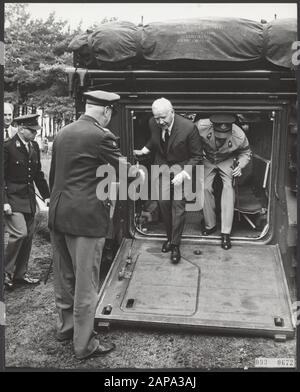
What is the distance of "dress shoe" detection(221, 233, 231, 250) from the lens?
18.1ft

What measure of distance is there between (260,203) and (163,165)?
1.77 metres

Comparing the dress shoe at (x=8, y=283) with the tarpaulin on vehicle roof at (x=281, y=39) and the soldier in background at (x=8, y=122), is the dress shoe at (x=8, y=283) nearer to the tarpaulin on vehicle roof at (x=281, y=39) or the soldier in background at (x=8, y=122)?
the soldier in background at (x=8, y=122)

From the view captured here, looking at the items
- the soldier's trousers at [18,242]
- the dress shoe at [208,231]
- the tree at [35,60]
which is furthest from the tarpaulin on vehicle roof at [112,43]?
the dress shoe at [208,231]

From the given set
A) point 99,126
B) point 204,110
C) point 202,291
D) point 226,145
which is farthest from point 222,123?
point 99,126

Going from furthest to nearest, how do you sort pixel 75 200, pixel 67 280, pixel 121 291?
pixel 121 291 → pixel 67 280 → pixel 75 200

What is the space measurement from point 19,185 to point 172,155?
5.67 feet

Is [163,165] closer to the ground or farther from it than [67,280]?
farther from it

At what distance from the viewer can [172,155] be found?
5.36 metres

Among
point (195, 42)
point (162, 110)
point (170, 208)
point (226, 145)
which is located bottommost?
point (170, 208)

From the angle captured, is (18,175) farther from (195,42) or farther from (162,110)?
(195,42)

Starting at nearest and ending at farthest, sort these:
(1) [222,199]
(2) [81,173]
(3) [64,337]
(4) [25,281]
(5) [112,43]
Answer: (2) [81,173] → (3) [64,337] → (5) [112,43] → (4) [25,281] → (1) [222,199]

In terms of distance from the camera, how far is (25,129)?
504 cm
